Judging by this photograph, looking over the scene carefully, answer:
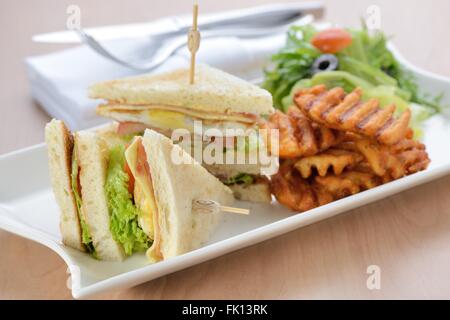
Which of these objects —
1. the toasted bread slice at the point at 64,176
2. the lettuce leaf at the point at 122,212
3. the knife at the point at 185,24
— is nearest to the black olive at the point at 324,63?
the knife at the point at 185,24

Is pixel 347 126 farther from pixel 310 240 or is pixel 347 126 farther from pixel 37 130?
pixel 37 130

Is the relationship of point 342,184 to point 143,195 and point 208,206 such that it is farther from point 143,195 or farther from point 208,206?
point 143,195

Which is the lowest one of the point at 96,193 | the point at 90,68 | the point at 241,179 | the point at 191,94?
the point at 241,179

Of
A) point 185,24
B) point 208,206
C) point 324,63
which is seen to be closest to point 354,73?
point 324,63

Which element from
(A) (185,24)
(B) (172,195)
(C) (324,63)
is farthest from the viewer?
(A) (185,24)

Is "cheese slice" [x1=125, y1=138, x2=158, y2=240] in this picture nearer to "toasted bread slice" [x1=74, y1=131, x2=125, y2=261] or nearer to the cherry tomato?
"toasted bread slice" [x1=74, y1=131, x2=125, y2=261]

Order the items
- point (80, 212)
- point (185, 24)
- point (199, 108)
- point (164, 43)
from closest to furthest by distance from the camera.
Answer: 1. point (80, 212)
2. point (199, 108)
3. point (164, 43)
4. point (185, 24)

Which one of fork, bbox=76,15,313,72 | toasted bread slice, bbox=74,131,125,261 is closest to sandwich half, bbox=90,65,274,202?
toasted bread slice, bbox=74,131,125,261
